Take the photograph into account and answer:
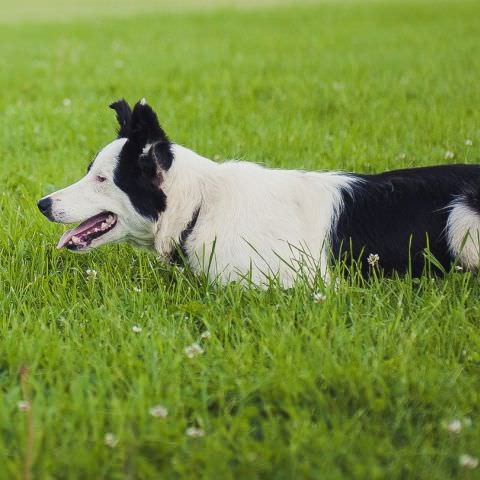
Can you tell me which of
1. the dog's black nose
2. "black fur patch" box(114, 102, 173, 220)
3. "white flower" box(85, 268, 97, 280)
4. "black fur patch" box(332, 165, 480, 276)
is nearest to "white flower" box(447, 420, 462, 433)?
"black fur patch" box(332, 165, 480, 276)

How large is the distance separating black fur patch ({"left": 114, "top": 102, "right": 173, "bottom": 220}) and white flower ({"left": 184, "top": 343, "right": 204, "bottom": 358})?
3.46 ft

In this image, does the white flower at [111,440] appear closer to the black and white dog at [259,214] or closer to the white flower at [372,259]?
the black and white dog at [259,214]

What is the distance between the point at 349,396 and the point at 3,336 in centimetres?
162

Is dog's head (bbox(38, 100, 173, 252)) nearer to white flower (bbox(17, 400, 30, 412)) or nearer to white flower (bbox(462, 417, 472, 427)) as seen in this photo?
white flower (bbox(17, 400, 30, 412))

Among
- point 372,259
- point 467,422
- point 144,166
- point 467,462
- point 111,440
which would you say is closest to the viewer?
point 467,462

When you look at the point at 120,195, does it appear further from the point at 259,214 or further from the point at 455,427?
the point at 455,427

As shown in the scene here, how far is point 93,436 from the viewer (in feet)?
8.79

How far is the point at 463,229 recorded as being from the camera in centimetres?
415

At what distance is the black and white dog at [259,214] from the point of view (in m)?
4.03

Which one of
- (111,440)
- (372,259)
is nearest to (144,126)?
(372,259)

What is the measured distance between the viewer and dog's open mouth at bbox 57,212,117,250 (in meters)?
4.16

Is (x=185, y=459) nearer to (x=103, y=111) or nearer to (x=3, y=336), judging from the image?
(x=3, y=336)

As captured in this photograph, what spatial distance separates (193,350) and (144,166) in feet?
3.71

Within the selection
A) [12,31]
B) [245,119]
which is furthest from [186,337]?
[12,31]
